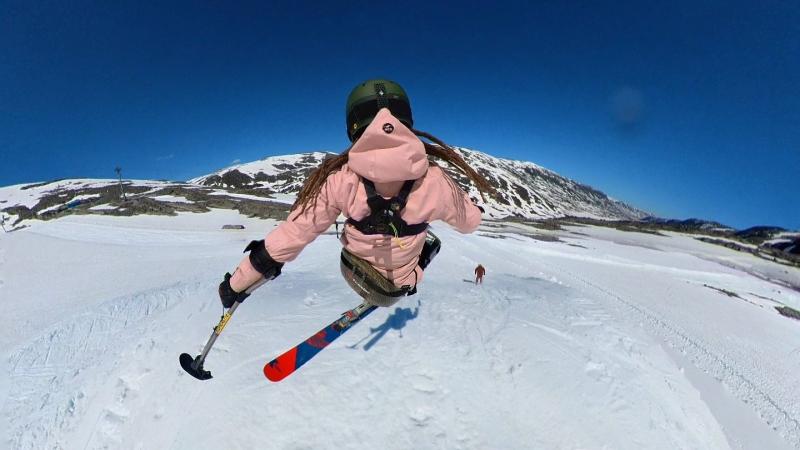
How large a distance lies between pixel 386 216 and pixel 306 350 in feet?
7.96

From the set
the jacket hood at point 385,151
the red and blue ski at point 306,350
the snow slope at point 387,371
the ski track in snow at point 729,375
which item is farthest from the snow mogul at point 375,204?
the ski track in snow at point 729,375

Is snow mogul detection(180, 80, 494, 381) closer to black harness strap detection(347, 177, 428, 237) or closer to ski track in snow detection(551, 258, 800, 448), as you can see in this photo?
black harness strap detection(347, 177, 428, 237)

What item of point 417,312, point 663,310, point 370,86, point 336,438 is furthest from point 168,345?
point 663,310

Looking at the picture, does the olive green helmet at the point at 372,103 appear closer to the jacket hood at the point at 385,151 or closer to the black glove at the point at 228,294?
the jacket hood at the point at 385,151

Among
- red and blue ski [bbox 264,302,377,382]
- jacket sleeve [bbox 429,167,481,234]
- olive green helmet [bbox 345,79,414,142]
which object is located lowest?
red and blue ski [bbox 264,302,377,382]

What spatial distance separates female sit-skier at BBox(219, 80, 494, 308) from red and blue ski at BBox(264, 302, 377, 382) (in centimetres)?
79

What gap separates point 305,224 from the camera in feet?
8.73

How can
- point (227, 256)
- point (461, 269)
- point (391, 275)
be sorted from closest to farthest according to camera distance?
1. point (391, 275)
2. point (461, 269)
3. point (227, 256)

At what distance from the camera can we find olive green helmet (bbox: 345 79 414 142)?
2457mm

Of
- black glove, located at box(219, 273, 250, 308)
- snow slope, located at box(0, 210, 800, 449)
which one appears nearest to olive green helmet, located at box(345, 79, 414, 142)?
black glove, located at box(219, 273, 250, 308)

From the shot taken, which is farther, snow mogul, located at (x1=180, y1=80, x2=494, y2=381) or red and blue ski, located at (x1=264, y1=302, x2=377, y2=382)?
red and blue ski, located at (x1=264, y1=302, x2=377, y2=382)

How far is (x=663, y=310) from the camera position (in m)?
9.98

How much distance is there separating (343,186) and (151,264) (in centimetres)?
1227

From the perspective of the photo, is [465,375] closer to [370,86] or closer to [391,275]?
[391,275]
